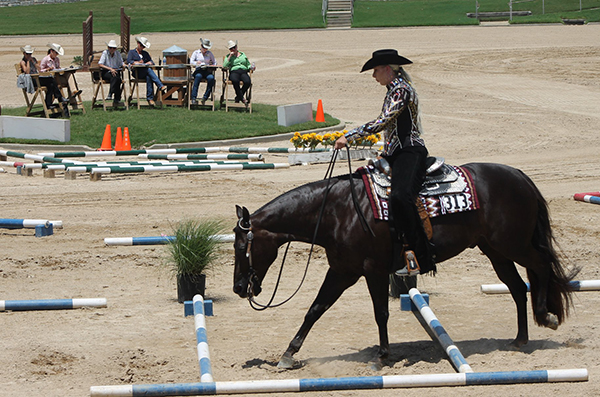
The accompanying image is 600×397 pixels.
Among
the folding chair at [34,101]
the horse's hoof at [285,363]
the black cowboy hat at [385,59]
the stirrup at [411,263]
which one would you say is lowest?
the horse's hoof at [285,363]

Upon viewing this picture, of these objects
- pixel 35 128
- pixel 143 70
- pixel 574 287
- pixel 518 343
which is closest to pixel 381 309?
pixel 518 343

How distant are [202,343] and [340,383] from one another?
4.33ft

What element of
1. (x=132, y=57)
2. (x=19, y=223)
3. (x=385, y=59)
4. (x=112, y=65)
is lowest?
(x=19, y=223)

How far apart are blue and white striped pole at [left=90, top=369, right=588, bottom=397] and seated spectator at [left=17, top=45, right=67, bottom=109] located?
49.8 feet

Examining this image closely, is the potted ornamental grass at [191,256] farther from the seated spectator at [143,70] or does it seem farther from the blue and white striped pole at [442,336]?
the seated spectator at [143,70]

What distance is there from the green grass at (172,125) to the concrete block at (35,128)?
28cm

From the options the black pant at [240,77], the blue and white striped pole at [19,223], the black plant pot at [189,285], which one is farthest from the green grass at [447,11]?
the black plant pot at [189,285]

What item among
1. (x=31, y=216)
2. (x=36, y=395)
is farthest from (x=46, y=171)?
(x=36, y=395)

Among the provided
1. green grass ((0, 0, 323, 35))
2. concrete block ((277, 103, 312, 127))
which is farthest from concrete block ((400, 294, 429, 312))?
green grass ((0, 0, 323, 35))

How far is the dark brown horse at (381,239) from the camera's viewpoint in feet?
21.0

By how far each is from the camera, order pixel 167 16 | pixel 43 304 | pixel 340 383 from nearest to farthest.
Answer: pixel 340 383
pixel 43 304
pixel 167 16

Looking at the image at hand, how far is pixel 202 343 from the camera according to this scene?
635 cm

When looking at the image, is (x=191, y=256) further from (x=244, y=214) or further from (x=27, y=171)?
(x=27, y=171)

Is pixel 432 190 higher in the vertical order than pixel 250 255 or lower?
higher
